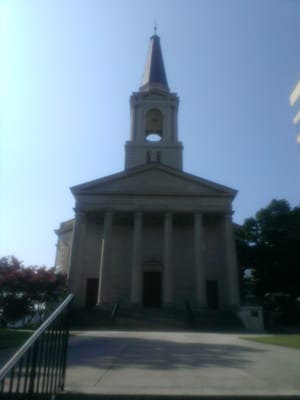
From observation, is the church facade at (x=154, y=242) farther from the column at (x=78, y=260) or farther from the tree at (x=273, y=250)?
the tree at (x=273, y=250)

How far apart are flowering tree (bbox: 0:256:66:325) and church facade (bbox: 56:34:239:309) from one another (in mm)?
2222

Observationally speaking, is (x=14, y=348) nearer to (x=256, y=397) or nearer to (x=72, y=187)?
(x=256, y=397)

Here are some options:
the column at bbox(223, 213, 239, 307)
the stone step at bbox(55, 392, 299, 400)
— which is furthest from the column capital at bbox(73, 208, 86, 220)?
the stone step at bbox(55, 392, 299, 400)

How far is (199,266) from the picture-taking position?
93.4 ft

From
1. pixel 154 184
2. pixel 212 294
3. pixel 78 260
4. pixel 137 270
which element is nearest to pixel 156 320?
pixel 137 270

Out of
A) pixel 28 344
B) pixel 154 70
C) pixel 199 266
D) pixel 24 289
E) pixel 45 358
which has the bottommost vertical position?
pixel 45 358

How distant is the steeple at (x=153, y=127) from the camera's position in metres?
40.1

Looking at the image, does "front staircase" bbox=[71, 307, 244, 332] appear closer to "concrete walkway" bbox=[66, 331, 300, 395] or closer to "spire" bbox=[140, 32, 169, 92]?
"concrete walkway" bbox=[66, 331, 300, 395]

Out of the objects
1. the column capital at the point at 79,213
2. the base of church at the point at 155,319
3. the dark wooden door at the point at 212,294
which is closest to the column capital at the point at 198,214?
the dark wooden door at the point at 212,294

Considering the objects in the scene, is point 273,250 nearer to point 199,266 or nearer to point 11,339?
point 199,266

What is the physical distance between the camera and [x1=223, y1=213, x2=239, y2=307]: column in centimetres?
2773

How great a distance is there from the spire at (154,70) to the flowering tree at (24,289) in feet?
90.8

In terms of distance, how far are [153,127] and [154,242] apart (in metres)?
17.5

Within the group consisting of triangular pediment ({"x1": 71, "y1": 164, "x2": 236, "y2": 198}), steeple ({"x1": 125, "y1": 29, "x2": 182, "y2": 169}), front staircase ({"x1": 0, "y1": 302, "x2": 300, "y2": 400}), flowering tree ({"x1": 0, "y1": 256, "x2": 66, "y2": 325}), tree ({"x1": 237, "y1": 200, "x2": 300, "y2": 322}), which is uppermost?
steeple ({"x1": 125, "y1": 29, "x2": 182, "y2": 169})
